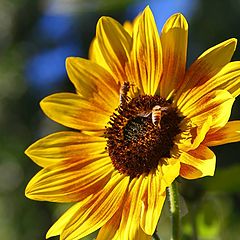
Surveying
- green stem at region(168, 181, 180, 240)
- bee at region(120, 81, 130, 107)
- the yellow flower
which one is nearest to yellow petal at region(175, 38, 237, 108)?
the yellow flower

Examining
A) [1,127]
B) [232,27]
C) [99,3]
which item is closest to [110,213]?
[99,3]

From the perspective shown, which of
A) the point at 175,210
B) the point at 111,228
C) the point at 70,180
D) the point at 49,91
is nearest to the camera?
the point at 175,210

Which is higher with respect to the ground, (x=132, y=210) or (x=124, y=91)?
(x=124, y=91)

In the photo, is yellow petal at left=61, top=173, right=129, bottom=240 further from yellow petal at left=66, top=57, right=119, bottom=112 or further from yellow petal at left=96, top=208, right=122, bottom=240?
yellow petal at left=66, top=57, right=119, bottom=112

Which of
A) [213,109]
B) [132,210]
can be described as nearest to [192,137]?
[213,109]

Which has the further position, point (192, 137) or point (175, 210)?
point (192, 137)

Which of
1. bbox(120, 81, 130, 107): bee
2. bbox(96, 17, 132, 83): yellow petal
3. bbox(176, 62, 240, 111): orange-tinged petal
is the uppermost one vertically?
bbox(96, 17, 132, 83): yellow petal

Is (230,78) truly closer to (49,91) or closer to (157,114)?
(157,114)

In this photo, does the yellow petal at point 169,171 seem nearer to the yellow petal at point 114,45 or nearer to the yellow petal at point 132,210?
the yellow petal at point 132,210
